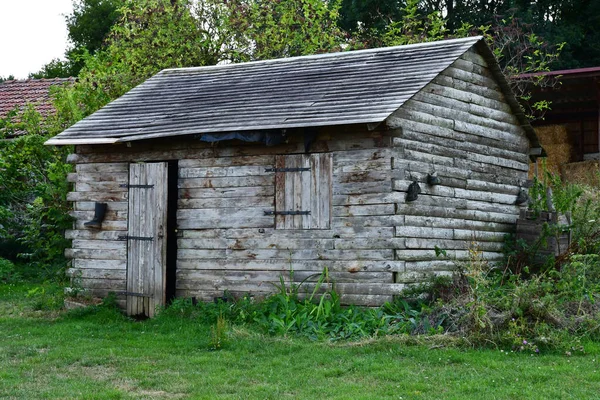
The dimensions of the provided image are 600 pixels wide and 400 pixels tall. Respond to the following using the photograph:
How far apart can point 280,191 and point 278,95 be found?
195cm

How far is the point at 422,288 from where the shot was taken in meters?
12.3

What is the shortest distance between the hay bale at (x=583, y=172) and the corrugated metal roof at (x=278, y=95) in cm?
697

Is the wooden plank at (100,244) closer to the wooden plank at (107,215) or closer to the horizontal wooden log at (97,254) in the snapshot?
the horizontal wooden log at (97,254)

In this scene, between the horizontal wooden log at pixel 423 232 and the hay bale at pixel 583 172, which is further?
the hay bale at pixel 583 172

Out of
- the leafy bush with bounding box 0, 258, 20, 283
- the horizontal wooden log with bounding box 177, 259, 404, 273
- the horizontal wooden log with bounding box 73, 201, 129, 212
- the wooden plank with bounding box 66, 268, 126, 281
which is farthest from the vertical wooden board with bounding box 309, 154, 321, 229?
the leafy bush with bounding box 0, 258, 20, 283

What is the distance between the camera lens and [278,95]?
14164 millimetres

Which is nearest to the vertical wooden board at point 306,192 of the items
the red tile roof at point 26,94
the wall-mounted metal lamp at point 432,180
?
the wall-mounted metal lamp at point 432,180

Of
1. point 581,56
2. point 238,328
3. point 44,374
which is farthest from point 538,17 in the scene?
point 44,374

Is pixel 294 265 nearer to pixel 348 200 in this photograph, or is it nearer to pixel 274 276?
pixel 274 276

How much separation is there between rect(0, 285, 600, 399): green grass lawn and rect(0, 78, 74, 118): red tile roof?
46.4ft

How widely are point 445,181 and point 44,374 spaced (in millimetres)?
6813

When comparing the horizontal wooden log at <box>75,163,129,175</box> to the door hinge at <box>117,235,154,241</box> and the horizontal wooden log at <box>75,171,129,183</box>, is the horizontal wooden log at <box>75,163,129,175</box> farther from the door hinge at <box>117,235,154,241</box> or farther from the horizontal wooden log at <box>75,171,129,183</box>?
the door hinge at <box>117,235,154,241</box>

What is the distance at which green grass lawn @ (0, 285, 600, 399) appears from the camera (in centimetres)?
826

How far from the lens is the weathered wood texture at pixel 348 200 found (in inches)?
484
